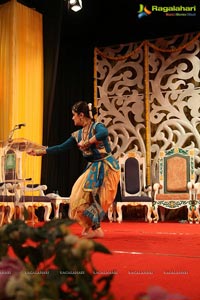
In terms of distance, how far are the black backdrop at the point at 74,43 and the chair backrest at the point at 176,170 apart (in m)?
1.71

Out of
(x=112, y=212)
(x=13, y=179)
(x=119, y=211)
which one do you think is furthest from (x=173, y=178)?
(x=13, y=179)

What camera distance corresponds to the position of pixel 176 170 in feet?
24.8

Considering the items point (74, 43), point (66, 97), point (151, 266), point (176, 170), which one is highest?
point (74, 43)

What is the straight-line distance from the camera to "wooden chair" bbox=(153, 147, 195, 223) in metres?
7.11

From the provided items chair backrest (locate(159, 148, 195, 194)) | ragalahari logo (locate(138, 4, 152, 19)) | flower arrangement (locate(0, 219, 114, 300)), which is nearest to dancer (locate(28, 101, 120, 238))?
flower arrangement (locate(0, 219, 114, 300))

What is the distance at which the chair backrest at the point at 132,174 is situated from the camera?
25.2ft

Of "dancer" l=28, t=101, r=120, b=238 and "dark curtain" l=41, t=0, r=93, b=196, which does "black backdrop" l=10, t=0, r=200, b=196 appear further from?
"dancer" l=28, t=101, r=120, b=238

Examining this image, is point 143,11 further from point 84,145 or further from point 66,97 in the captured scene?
point 84,145

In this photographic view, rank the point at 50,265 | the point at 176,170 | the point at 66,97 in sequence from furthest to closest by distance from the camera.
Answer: the point at 66,97, the point at 176,170, the point at 50,265

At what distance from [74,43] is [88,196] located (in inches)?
214

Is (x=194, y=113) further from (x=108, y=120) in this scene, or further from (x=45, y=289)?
(x=45, y=289)

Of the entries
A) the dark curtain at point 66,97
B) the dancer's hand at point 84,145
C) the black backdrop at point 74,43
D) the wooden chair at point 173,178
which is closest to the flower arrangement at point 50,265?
the dancer's hand at point 84,145

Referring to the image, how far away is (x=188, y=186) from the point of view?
6977 mm

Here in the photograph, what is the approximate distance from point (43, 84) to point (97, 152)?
4272 millimetres
